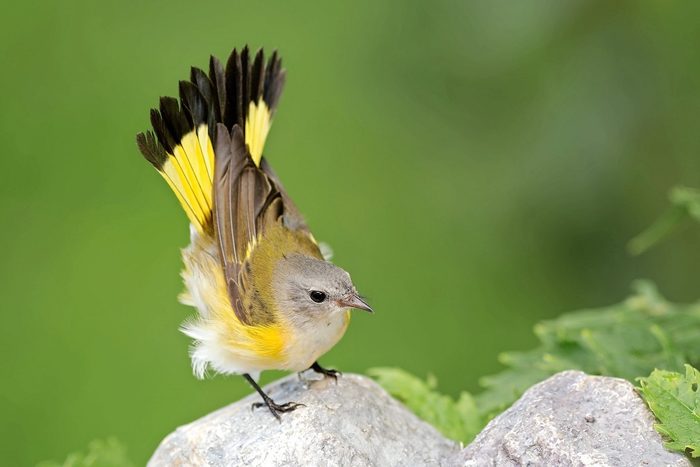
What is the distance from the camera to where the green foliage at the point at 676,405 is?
6.93 feet

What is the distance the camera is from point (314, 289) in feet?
8.97

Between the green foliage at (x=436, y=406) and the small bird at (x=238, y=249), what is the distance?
0.70 feet

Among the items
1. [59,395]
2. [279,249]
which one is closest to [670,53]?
[279,249]

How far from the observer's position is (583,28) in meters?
4.18

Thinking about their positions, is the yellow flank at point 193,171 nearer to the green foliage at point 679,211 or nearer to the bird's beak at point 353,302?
the bird's beak at point 353,302

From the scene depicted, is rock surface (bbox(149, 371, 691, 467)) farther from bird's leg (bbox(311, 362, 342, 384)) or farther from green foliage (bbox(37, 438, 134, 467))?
green foliage (bbox(37, 438, 134, 467))

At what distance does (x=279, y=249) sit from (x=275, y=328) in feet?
0.86

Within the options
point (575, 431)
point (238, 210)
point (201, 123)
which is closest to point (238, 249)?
point (238, 210)

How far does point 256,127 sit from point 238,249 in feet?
1.27

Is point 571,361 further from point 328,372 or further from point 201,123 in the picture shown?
point 201,123

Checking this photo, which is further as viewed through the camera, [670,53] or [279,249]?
[670,53]

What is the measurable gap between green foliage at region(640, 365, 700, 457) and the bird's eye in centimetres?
88

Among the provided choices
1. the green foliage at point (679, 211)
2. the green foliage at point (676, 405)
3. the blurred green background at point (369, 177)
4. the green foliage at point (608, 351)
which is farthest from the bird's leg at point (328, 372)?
the blurred green background at point (369, 177)

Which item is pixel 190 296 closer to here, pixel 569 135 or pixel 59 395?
pixel 569 135
